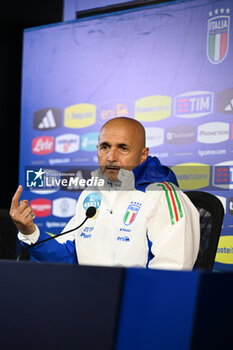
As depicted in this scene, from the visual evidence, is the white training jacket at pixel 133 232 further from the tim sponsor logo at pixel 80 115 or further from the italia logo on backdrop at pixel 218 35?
the tim sponsor logo at pixel 80 115

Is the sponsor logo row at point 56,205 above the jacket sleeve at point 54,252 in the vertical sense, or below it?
above

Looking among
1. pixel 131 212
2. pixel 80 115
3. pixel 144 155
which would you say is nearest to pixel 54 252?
pixel 131 212

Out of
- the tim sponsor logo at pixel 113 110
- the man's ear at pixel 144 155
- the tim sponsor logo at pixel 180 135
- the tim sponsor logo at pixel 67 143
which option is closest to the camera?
the man's ear at pixel 144 155

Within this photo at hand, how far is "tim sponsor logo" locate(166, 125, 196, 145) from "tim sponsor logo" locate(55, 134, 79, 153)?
0.65 metres

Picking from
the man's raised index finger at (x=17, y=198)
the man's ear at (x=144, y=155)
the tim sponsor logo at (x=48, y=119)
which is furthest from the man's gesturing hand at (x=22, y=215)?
the tim sponsor logo at (x=48, y=119)

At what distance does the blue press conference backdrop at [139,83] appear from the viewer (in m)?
2.95

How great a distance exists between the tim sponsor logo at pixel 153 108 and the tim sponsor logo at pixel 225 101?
0.33 meters

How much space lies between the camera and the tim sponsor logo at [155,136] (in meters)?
3.13

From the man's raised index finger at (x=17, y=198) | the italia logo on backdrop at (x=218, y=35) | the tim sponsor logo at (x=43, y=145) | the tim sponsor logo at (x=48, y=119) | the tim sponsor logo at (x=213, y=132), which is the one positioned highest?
the italia logo on backdrop at (x=218, y=35)

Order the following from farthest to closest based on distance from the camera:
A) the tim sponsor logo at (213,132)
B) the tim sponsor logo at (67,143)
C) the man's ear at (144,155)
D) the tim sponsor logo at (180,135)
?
the tim sponsor logo at (67,143), the tim sponsor logo at (180,135), the tim sponsor logo at (213,132), the man's ear at (144,155)

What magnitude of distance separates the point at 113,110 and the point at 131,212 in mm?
2113

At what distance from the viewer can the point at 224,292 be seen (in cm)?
67

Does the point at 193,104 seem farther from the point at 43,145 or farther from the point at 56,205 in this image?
the point at 56,205

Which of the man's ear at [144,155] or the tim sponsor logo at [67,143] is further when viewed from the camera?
the tim sponsor logo at [67,143]
